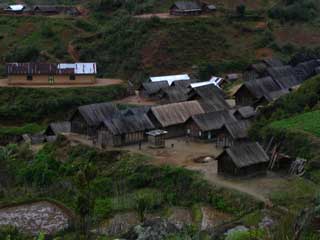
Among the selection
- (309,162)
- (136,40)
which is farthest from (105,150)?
(136,40)

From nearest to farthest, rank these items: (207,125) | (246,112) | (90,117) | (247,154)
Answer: (247,154) → (207,125) → (246,112) → (90,117)

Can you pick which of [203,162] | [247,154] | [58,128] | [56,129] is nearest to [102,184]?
[203,162]

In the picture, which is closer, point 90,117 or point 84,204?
A: point 84,204

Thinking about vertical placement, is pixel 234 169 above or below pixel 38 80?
below

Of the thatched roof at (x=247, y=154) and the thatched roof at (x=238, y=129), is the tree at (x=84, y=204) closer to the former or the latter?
the thatched roof at (x=247, y=154)

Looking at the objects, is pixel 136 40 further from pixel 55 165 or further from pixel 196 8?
Answer: pixel 55 165

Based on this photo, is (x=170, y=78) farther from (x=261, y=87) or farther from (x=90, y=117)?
(x=90, y=117)

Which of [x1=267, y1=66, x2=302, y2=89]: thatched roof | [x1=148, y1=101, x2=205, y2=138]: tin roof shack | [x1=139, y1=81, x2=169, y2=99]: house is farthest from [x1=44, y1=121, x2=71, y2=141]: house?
[x1=267, y1=66, x2=302, y2=89]: thatched roof
